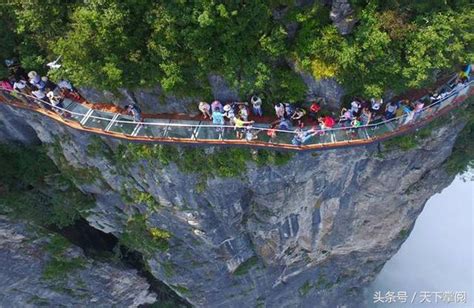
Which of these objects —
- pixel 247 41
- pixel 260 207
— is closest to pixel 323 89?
pixel 247 41

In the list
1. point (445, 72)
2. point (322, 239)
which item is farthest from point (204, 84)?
point (322, 239)

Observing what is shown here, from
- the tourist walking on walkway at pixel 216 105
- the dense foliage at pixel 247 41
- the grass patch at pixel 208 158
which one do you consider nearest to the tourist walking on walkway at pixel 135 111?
the grass patch at pixel 208 158

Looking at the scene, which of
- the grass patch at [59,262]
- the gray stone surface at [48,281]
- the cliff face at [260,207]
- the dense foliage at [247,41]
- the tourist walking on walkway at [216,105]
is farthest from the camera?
the grass patch at [59,262]

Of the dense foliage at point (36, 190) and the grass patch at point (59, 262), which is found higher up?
the dense foliage at point (36, 190)

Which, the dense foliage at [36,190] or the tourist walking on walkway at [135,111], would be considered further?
the dense foliage at [36,190]

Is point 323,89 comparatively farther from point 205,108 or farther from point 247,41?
point 205,108

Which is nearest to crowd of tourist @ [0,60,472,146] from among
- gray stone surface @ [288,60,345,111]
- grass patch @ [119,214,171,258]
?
gray stone surface @ [288,60,345,111]

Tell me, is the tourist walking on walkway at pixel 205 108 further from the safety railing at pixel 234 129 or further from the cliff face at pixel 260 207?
the cliff face at pixel 260 207

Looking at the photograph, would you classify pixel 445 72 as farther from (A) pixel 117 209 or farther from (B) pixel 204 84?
(A) pixel 117 209
